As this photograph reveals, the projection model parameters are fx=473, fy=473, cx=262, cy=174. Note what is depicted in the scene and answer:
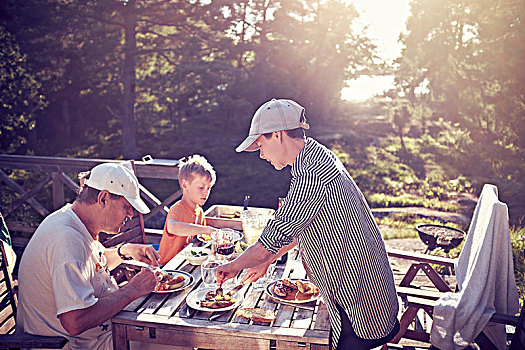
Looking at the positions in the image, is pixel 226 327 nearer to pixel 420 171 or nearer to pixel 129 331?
pixel 129 331

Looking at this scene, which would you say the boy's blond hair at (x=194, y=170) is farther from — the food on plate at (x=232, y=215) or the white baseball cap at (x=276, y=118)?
the white baseball cap at (x=276, y=118)

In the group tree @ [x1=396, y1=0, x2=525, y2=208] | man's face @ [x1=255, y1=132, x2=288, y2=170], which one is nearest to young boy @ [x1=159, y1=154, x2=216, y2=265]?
man's face @ [x1=255, y1=132, x2=288, y2=170]

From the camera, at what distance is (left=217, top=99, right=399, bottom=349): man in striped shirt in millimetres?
2088

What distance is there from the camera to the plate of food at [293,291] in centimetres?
253

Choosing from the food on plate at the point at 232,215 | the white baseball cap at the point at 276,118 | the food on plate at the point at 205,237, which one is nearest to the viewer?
Answer: the white baseball cap at the point at 276,118

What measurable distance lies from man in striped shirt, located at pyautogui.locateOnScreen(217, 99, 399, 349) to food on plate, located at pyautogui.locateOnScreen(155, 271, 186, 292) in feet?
1.57

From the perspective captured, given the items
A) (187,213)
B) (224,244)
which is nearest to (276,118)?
(224,244)

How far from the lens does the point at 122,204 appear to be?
240cm

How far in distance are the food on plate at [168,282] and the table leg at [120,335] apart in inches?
12.2

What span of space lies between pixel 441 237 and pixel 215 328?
336 cm

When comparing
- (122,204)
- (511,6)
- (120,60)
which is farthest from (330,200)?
(120,60)

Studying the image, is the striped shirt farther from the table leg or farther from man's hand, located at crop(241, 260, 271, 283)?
the table leg

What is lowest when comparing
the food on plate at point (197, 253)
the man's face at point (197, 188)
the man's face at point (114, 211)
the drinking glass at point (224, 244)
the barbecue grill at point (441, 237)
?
the barbecue grill at point (441, 237)

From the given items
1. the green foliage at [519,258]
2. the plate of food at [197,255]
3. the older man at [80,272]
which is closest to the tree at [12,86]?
the plate of food at [197,255]
